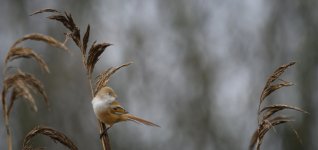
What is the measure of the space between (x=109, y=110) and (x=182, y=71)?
13.5 meters

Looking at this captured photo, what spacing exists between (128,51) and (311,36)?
482 cm

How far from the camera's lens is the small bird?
1.54m

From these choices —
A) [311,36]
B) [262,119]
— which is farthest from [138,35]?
[262,119]

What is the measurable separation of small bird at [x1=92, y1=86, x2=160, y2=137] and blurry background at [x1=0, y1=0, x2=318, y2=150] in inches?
428

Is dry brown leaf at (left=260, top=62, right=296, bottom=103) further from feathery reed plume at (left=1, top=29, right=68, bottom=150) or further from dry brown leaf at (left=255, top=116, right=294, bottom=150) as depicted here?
feathery reed plume at (left=1, top=29, right=68, bottom=150)

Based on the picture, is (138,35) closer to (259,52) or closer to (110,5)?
(110,5)

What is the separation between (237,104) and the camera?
13820 mm

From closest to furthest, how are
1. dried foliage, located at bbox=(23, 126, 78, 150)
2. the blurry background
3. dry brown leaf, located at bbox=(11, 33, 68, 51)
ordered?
dry brown leaf, located at bbox=(11, 33, 68, 51) → dried foliage, located at bbox=(23, 126, 78, 150) → the blurry background

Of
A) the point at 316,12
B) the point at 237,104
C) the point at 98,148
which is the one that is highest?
the point at 316,12

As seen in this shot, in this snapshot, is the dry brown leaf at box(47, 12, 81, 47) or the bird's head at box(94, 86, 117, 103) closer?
the dry brown leaf at box(47, 12, 81, 47)

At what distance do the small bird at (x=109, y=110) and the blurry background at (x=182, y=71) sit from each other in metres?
10.9

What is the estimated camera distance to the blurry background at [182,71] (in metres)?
13.4

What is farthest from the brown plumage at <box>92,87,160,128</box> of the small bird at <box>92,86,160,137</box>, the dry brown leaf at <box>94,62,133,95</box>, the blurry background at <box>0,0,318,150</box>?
the blurry background at <box>0,0,318,150</box>

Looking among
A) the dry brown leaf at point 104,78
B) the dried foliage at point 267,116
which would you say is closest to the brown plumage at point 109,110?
the dry brown leaf at point 104,78
